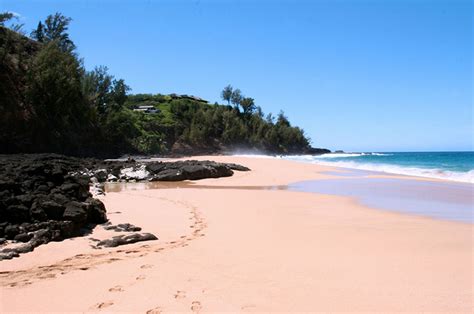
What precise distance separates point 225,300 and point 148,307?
2.72ft

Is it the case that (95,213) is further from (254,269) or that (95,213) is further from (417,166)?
(417,166)

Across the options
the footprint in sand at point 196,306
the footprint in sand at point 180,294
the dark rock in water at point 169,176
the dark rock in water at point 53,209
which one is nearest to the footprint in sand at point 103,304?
the footprint in sand at point 180,294

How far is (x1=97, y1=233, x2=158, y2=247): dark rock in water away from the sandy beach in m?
0.20

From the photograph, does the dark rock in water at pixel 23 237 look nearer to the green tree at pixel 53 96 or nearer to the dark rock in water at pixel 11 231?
the dark rock in water at pixel 11 231

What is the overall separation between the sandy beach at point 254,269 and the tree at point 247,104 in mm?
96298

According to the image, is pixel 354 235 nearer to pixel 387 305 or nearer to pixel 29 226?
pixel 387 305

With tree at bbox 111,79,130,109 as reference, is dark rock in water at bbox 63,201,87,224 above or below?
below

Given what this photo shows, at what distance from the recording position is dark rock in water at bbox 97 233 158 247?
641 cm

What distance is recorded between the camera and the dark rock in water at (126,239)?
641 cm

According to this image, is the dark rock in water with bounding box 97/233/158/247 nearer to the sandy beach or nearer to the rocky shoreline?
the rocky shoreline

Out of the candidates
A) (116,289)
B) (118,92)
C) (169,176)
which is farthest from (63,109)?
(116,289)

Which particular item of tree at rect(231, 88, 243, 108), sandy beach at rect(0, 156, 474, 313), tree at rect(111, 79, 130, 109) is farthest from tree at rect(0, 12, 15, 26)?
tree at rect(231, 88, 243, 108)

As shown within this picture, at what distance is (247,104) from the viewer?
104 meters

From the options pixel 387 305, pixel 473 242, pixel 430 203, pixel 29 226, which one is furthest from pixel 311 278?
pixel 430 203
